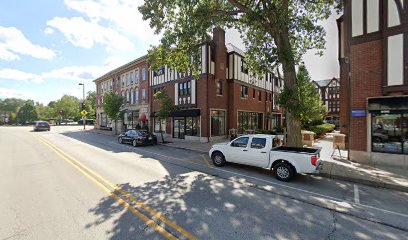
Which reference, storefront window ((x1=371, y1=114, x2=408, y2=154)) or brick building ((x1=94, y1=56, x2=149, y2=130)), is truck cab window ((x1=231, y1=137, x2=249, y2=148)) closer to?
storefront window ((x1=371, y1=114, x2=408, y2=154))

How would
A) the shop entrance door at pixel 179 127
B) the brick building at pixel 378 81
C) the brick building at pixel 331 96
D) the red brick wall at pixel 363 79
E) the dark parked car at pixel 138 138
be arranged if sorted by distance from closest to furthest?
the brick building at pixel 378 81 < the red brick wall at pixel 363 79 < the dark parked car at pixel 138 138 < the shop entrance door at pixel 179 127 < the brick building at pixel 331 96

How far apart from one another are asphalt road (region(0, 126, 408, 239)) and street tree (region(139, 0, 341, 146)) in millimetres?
4868

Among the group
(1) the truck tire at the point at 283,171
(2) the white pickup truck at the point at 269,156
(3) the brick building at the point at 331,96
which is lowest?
(1) the truck tire at the point at 283,171

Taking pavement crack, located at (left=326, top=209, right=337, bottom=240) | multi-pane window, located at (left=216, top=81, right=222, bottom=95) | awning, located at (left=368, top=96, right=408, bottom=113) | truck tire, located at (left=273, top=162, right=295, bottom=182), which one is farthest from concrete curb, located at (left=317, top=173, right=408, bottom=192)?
multi-pane window, located at (left=216, top=81, right=222, bottom=95)

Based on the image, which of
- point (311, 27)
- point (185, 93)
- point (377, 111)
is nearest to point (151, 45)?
point (185, 93)

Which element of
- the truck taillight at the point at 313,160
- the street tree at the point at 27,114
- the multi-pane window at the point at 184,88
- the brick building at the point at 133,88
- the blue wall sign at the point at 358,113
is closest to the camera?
the truck taillight at the point at 313,160

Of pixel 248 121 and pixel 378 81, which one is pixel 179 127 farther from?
pixel 378 81

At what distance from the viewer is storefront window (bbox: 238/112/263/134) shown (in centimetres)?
2295

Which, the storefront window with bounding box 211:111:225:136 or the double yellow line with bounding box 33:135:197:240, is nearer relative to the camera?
the double yellow line with bounding box 33:135:197:240

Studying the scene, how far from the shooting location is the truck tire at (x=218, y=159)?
9336 mm

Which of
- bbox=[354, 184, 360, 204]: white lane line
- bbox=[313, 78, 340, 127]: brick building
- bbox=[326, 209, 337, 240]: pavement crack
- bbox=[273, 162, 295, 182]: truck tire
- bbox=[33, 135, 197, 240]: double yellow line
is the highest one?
bbox=[313, 78, 340, 127]: brick building

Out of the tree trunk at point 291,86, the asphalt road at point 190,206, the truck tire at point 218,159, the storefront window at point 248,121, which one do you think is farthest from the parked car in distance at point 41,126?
the tree trunk at point 291,86

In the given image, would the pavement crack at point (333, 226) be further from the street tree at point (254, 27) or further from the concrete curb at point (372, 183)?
the street tree at point (254, 27)

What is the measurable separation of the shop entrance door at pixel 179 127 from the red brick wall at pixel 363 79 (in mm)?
14449
